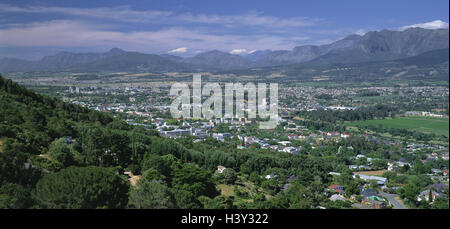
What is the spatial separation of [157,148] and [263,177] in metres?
3.37

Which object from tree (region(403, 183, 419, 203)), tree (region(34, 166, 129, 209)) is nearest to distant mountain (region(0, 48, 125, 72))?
tree (region(34, 166, 129, 209))

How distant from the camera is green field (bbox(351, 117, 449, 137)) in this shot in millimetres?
19481

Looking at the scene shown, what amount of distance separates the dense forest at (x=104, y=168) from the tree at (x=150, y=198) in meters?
0.01

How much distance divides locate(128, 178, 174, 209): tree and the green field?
1796 cm

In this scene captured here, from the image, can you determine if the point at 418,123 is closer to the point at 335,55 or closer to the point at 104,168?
the point at 104,168

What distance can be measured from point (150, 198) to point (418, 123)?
73.0ft

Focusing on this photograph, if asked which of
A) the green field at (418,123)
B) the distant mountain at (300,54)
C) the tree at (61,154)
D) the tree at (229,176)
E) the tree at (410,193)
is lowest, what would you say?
the tree at (410,193)

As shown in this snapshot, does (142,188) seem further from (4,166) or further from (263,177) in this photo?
(263,177)

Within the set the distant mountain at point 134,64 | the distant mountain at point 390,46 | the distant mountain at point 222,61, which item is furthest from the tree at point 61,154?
the distant mountain at point 222,61

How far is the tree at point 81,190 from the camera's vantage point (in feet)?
14.9

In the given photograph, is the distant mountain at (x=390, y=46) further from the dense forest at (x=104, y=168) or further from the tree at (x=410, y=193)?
the dense forest at (x=104, y=168)

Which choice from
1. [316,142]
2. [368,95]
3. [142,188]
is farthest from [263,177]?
[368,95]

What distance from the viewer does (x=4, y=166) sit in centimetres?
529

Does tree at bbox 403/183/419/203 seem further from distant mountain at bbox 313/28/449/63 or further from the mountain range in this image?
distant mountain at bbox 313/28/449/63
